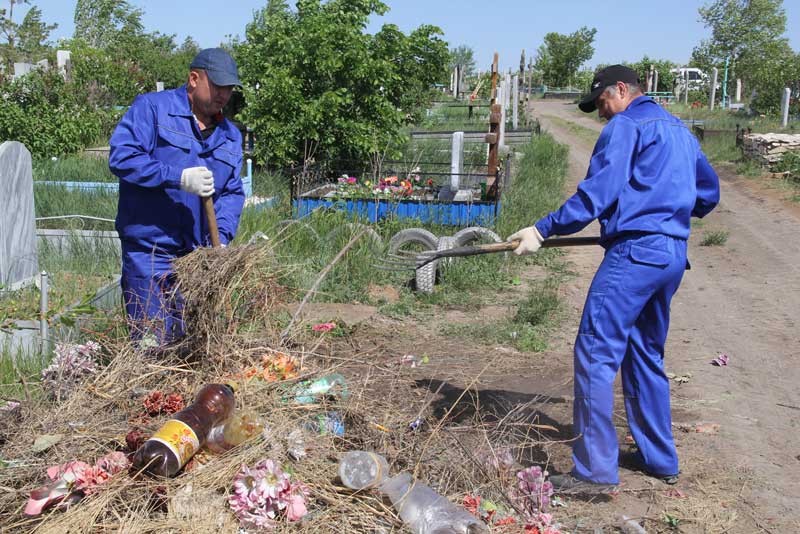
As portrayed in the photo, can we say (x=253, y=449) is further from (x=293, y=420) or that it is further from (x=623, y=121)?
(x=623, y=121)

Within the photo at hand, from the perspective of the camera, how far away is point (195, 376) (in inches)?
135

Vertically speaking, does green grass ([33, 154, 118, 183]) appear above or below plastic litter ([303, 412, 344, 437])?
above

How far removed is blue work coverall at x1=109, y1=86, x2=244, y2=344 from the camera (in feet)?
11.9

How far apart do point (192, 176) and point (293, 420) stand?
1289 mm

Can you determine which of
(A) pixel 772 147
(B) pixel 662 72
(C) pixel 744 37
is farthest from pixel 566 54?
(A) pixel 772 147

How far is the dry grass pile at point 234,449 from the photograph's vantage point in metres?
2.64

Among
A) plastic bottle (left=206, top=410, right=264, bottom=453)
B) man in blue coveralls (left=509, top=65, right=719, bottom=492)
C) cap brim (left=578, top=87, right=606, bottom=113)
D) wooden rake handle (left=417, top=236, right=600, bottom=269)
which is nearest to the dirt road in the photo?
man in blue coveralls (left=509, top=65, right=719, bottom=492)

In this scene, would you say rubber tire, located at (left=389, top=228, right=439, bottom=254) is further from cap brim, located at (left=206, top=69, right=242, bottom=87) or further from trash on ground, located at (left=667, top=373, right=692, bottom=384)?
cap brim, located at (left=206, top=69, right=242, bottom=87)

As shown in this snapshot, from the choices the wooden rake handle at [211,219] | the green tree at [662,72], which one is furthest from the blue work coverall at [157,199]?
the green tree at [662,72]

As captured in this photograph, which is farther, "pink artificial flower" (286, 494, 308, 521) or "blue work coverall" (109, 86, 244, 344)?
"blue work coverall" (109, 86, 244, 344)

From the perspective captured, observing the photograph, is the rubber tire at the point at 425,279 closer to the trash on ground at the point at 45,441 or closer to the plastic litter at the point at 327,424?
the plastic litter at the point at 327,424

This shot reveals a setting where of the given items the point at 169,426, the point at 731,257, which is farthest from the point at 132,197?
the point at 731,257

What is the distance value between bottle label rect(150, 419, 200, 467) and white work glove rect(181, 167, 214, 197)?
1.27 meters

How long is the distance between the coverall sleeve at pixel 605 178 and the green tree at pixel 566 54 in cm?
6169
